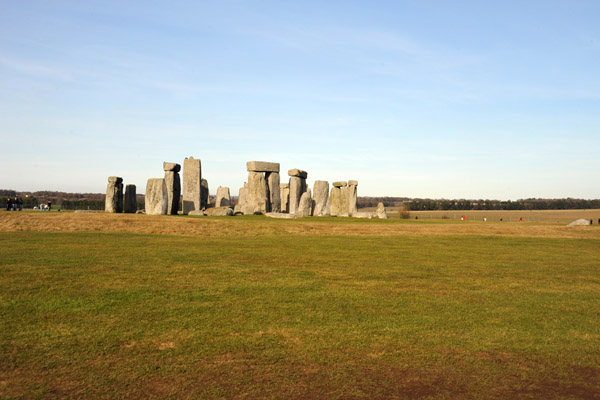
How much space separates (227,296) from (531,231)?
62.5ft

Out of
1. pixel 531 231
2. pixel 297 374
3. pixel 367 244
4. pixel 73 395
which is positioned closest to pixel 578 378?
pixel 297 374

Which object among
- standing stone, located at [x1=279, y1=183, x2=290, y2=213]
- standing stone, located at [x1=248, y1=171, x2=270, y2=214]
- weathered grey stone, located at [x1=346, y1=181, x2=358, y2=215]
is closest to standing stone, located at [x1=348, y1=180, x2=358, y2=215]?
weathered grey stone, located at [x1=346, y1=181, x2=358, y2=215]

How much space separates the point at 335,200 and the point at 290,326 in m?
27.4

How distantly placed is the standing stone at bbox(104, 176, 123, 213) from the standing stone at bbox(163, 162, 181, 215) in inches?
107

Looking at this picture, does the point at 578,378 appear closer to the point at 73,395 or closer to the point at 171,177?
the point at 73,395

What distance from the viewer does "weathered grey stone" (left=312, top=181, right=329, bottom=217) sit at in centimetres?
3077

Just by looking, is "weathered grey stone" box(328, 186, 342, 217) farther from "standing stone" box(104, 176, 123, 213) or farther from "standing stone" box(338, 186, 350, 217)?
"standing stone" box(104, 176, 123, 213)

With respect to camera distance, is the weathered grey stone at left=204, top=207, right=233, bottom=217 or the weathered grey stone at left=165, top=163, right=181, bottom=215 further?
the weathered grey stone at left=165, top=163, right=181, bottom=215

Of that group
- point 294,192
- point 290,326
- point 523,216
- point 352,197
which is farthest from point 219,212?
point 523,216

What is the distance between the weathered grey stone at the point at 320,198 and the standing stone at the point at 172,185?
31.1ft

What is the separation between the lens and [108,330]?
517 centimetres

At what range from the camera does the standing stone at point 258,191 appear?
27.8 m

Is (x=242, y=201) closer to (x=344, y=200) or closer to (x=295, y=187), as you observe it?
(x=295, y=187)

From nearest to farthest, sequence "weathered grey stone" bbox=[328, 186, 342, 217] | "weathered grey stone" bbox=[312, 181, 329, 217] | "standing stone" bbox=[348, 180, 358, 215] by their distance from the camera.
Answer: "weathered grey stone" bbox=[312, 181, 329, 217]
"standing stone" bbox=[348, 180, 358, 215]
"weathered grey stone" bbox=[328, 186, 342, 217]
